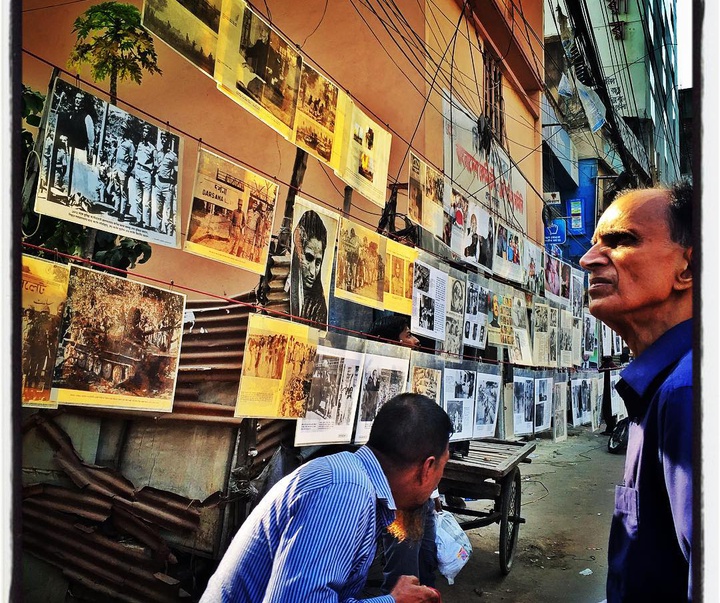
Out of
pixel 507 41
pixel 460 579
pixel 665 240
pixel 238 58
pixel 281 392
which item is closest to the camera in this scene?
pixel 665 240

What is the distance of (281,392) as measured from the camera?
2580mm

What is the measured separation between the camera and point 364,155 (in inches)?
123

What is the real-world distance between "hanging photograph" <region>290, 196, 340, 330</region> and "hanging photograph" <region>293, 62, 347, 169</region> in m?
0.27

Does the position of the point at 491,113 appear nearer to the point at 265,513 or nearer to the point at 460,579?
the point at 460,579

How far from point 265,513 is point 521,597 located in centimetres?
323

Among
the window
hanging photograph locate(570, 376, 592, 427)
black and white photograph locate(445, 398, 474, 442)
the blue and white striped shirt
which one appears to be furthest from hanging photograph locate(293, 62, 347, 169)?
hanging photograph locate(570, 376, 592, 427)

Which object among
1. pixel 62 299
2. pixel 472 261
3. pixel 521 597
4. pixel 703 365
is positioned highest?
pixel 472 261

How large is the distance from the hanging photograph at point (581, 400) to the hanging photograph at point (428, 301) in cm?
376

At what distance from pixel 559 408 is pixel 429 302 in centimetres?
342

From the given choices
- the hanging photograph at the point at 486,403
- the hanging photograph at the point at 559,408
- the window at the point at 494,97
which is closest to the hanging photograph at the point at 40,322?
the hanging photograph at the point at 486,403

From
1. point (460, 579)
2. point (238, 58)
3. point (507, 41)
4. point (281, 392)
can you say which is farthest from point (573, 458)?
point (238, 58)

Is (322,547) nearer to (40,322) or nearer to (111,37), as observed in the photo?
(40,322)

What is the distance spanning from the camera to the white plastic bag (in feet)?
8.60

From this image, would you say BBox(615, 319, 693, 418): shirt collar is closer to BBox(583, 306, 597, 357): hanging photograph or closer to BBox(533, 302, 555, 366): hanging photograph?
BBox(533, 302, 555, 366): hanging photograph
